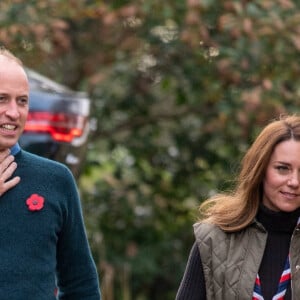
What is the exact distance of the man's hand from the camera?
4.42 metres

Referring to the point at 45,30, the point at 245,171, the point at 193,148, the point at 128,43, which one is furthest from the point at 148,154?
the point at 245,171

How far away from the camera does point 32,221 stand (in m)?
4.41

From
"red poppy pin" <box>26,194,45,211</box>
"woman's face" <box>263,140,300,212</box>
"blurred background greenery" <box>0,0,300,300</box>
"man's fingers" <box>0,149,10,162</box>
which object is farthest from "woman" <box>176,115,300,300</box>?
"blurred background greenery" <box>0,0,300,300</box>

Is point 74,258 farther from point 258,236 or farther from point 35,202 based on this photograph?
point 258,236

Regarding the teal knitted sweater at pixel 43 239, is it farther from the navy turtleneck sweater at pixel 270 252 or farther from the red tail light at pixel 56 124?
the red tail light at pixel 56 124

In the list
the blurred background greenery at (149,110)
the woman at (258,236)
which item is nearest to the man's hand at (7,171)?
the woman at (258,236)

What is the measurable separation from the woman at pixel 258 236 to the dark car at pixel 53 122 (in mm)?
3230

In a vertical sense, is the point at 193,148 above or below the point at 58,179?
below

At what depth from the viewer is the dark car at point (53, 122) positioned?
8.05m

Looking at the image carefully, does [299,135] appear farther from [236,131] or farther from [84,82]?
[84,82]

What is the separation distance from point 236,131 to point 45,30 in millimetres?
1623

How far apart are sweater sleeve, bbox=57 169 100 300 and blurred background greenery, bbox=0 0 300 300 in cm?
488

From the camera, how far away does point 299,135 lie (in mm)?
4918

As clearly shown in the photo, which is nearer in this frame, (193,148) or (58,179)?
(58,179)
